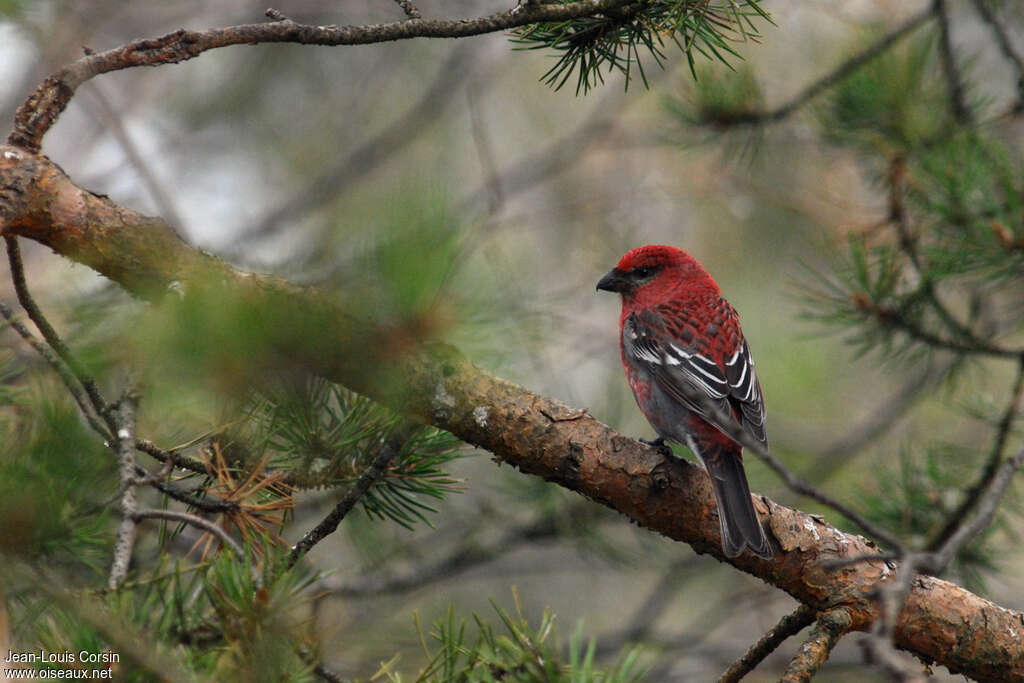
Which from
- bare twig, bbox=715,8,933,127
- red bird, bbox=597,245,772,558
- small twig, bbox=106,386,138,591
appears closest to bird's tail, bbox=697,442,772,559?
red bird, bbox=597,245,772,558

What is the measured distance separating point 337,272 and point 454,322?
0.86 ft

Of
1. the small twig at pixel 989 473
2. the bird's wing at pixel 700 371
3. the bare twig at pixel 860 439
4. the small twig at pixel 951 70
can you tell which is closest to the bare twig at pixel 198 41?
the bird's wing at pixel 700 371

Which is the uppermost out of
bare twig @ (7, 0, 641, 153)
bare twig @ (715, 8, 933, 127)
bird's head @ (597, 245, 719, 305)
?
bare twig @ (715, 8, 933, 127)

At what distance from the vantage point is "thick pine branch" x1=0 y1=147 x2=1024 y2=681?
2.56 meters

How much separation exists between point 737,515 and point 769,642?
16.4 inches

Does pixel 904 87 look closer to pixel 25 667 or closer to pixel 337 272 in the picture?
pixel 337 272

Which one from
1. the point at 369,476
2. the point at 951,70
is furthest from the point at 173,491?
the point at 951,70

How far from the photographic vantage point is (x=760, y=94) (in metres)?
5.34

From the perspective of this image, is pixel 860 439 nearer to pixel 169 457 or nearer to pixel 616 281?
pixel 616 281

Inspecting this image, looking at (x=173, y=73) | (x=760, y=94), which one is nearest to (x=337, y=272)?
(x=760, y=94)

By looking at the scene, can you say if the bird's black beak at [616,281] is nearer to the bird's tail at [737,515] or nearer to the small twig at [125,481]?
the bird's tail at [737,515]

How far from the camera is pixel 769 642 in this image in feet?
9.43

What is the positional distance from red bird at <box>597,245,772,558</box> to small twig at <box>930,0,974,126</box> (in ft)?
5.35

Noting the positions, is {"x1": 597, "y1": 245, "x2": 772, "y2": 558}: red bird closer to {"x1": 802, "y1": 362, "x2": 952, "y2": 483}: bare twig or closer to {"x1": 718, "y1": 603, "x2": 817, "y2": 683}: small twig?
{"x1": 718, "y1": 603, "x2": 817, "y2": 683}: small twig
